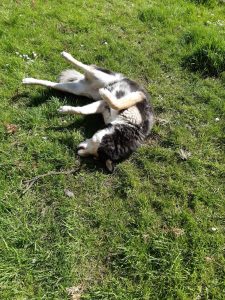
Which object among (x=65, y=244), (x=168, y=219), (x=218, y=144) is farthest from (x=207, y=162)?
(x=65, y=244)

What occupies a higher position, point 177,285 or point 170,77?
point 170,77

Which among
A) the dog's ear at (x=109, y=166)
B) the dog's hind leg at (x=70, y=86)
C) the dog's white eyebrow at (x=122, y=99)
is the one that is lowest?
the dog's ear at (x=109, y=166)

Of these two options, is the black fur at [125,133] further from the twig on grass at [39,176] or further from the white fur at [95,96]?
the twig on grass at [39,176]

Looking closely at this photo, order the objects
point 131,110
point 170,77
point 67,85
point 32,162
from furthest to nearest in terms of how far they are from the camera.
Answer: point 170,77 < point 67,85 < point 131,110 < point 32,162

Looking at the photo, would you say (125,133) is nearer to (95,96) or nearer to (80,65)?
(95,96)

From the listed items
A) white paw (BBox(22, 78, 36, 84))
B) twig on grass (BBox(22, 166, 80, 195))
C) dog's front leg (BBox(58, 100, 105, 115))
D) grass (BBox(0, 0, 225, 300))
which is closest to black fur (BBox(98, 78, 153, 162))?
grass (BBox(0, 0, 225, 300))

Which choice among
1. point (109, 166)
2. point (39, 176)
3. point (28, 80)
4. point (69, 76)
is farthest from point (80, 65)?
point (39, 176)

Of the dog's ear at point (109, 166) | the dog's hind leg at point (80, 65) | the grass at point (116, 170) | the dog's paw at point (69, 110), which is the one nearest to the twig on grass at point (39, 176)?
the grass at point (116, 170)

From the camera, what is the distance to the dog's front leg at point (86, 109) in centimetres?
457

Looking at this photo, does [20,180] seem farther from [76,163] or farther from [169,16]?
[169,16]

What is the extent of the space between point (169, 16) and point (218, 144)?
2.93 metres

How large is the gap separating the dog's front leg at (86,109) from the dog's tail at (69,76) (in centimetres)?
59

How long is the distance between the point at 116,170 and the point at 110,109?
2.80 feet

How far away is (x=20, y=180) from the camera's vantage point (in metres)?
4.12
